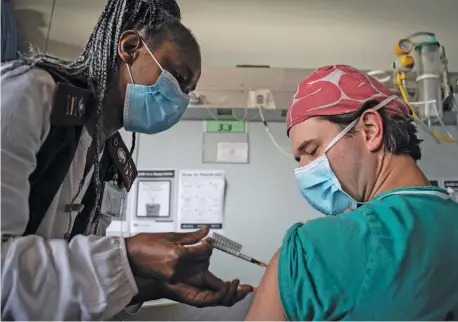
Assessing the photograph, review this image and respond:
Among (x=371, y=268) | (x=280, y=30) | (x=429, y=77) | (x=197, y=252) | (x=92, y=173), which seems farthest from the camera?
(x=280, y=30)

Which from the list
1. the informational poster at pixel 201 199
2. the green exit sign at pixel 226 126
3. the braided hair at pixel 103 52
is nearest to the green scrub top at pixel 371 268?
the braided hair at pixel 103 52

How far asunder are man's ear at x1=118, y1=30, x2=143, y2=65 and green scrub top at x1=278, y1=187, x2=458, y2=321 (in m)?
0.66

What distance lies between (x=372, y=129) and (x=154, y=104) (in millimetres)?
566

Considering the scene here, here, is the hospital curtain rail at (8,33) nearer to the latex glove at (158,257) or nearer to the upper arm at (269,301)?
the latex glove at (158,257)

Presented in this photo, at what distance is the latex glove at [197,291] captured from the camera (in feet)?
3.07

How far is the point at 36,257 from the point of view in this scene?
72 cm

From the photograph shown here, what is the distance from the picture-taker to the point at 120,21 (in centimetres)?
118

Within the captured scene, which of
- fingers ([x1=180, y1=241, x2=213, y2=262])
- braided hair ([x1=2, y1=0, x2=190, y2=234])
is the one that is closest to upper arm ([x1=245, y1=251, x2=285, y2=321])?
fingers ([x1=180, y1=241, x2=213, y2=262])

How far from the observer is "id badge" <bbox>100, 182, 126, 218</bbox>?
3.94 ft

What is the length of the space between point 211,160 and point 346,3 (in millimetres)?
977

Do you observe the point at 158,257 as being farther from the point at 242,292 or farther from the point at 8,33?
the point at 8,33

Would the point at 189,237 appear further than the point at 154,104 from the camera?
No

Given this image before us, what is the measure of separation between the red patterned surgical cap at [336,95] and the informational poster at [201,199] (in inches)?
37.8

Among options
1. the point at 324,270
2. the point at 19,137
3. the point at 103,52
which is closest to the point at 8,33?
the point at 103,52
